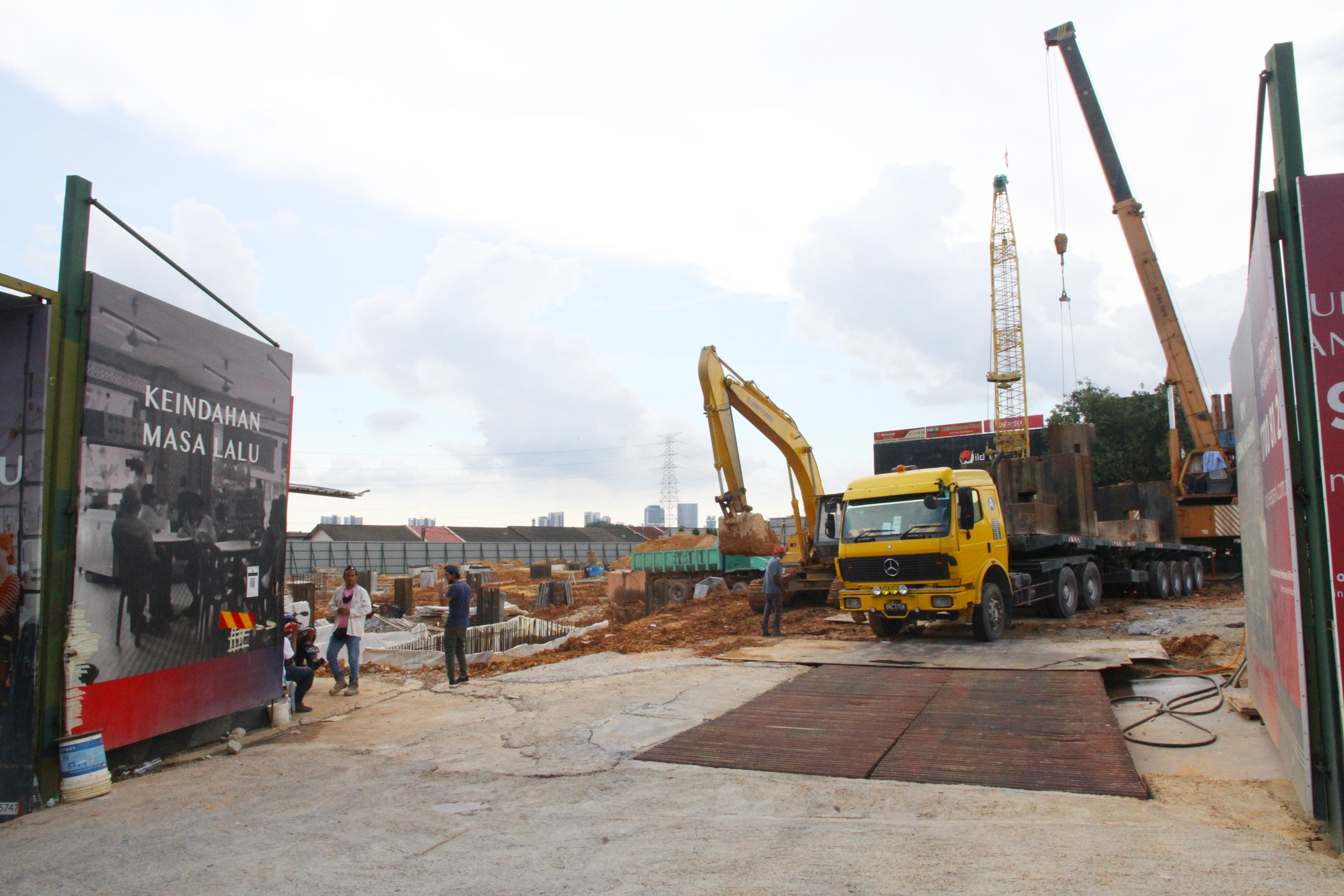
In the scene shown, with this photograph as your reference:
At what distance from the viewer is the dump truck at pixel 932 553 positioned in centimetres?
1253

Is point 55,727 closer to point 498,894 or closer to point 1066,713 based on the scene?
point 498,894

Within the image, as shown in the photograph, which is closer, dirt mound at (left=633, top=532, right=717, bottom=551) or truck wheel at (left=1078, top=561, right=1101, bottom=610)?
truck wheel at (left=1078, top=561, right=1101, bottom=610)

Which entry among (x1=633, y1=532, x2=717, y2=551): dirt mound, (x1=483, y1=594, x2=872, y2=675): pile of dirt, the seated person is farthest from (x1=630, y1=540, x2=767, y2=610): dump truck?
the seated person

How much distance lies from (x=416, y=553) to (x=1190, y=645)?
51480mm

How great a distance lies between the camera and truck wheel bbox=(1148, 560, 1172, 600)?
2020cm

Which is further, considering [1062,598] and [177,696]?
[1062,598]

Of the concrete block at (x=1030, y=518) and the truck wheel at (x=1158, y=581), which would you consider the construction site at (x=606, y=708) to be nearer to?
the concrete block at (x=1030, y=518)

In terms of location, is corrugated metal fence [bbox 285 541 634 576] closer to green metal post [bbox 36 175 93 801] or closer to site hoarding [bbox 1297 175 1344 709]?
green metal post [bbox 36 175 93 801]

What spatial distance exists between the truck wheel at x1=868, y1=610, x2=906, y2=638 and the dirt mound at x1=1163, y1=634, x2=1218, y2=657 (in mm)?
3773

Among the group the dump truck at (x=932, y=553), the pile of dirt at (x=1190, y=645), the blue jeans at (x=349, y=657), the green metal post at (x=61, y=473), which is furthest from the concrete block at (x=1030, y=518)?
the green metal post at (x=61, y=473)

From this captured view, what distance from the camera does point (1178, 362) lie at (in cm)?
2483

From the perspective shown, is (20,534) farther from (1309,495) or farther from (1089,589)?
(1089,589)

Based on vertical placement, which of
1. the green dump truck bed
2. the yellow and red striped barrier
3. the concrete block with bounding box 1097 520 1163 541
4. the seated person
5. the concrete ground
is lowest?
the concrete ground

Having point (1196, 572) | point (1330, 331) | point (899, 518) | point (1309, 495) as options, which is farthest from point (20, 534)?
point (1196, 572)
